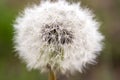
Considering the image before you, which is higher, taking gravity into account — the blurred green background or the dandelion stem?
the blurred green background

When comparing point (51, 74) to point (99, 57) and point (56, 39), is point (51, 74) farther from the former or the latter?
point (99, 57)

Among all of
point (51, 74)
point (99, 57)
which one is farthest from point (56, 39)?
point (99, 57)

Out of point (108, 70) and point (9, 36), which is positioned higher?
point (9, 36)

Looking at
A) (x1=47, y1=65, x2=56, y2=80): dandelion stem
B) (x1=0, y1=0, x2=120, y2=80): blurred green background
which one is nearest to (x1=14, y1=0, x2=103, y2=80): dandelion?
(x1=47, y1=65, x2=56, y2=80): dandelion stem

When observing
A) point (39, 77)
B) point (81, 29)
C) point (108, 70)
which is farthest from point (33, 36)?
point (108, 70)

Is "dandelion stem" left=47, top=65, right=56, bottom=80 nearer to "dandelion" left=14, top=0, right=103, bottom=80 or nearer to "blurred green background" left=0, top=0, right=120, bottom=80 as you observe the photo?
"dandelion" left=14, top=0, right=103, bottom=80

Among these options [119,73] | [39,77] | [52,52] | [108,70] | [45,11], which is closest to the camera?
[52,52]

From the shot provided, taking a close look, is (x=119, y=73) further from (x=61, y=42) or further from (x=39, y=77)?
(x=61, y=42)

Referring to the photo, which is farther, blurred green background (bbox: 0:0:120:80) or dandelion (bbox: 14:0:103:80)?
blurred green background (bbox: 0:0:120:80)
